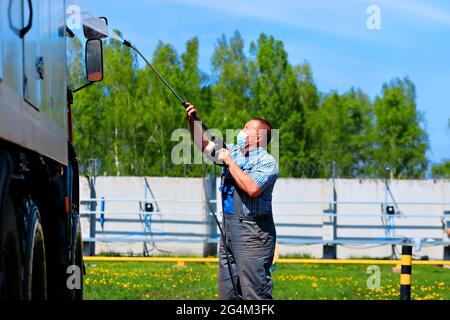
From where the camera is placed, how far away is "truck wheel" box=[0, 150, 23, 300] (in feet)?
14.2

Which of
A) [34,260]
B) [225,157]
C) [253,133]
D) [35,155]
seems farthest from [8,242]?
[253,133]

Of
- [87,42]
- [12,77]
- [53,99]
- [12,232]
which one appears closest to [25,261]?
[12,232]

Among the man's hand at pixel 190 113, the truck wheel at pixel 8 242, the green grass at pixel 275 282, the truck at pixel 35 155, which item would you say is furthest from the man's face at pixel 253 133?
the green grass at pixel 275 282

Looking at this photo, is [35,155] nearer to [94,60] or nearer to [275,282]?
[94,60]

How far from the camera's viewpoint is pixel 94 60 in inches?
341

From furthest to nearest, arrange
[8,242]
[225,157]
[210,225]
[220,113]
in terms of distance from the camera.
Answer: [220,113] < [210,225] < [225,157] < [8,242]

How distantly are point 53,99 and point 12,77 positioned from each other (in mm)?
2073

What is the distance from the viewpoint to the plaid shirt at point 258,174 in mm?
7727

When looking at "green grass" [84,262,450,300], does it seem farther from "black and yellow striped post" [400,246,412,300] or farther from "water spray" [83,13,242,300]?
"water spray" [83,13,242,300]

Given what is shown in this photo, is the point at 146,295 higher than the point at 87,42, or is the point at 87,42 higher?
the point at 87,42

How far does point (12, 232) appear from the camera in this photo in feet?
15.1

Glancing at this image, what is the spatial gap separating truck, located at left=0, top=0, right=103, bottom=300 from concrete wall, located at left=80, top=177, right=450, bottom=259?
54.7 ft

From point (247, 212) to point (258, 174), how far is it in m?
0.31
